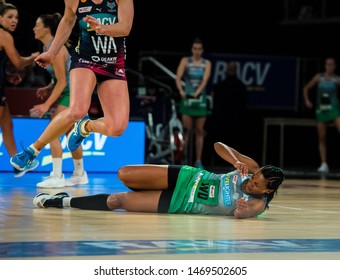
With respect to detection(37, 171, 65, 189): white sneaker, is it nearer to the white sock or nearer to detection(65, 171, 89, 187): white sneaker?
the white sock

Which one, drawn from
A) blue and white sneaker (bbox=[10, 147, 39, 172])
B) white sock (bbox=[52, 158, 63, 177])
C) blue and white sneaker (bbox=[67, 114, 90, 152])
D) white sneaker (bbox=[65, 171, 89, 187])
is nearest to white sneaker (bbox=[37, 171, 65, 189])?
white sock (bbox=[52, 158, 63, 177])

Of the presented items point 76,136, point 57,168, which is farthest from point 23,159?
point 57,168

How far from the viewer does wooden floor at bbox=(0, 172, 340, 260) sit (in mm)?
5242

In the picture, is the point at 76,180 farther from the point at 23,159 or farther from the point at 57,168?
the point at 23,159

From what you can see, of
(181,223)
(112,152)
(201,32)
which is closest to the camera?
(181,223)

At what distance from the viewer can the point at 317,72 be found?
57.6 feet

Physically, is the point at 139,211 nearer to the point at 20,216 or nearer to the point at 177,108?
the point at 20,216

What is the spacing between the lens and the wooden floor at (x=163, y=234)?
5242 mm

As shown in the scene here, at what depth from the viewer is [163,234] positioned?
612 cm

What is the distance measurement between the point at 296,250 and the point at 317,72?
12306mm

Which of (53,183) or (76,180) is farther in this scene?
(76,180)

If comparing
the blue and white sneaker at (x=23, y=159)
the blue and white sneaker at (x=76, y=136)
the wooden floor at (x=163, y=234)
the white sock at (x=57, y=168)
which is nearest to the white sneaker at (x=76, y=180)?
the white sock at (x=57, y=168)

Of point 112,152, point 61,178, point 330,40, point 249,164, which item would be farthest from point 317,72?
point 249,164

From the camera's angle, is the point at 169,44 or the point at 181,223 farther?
the point at 169,44
